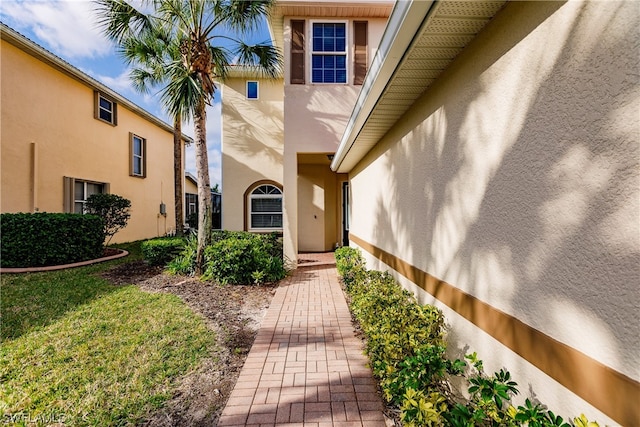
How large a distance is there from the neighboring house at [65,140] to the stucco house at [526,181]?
10.7 metres

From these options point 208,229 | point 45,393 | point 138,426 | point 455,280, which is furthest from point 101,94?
point 455,280

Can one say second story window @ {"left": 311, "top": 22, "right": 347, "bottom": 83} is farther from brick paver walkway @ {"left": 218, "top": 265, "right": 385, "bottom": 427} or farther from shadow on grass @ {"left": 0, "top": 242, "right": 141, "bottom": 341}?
shadow on grass @ {"left": 0, "top": 242, "right": 141, "bottom": 341}

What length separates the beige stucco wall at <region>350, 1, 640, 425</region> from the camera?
4.22 feet

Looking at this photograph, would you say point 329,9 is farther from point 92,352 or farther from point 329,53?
point 92,352

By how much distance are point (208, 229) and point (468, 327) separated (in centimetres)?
676

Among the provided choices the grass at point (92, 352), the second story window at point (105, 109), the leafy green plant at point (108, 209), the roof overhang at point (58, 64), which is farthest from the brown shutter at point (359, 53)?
the second story window at point (105, 109)

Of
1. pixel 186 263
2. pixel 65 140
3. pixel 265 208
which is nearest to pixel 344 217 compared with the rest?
pixel 265 208

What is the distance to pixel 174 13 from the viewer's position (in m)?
7.16

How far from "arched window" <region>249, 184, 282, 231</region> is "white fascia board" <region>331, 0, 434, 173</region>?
866 centimetres

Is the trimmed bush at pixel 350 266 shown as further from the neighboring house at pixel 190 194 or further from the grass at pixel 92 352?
the neighboring house at pixel 190 194

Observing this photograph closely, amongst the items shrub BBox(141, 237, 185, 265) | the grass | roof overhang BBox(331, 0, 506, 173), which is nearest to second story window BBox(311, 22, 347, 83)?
roof overhang BBox(331, 0, 506, 173)

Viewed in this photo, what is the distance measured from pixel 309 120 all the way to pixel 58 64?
8907mm

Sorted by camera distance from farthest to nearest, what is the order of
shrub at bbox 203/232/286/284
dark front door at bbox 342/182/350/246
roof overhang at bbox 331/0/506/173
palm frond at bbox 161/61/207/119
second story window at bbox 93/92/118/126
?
1. second story window at bbox 93/92/118/126
2. dark front door at bbox 342/182/350/246
3. shrub at bbox 203/232/286/284
4. palm frond at bbox 161/61/207/119
5. roof overhang at bbox 331/0/506/173

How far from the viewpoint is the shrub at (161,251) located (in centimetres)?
878
